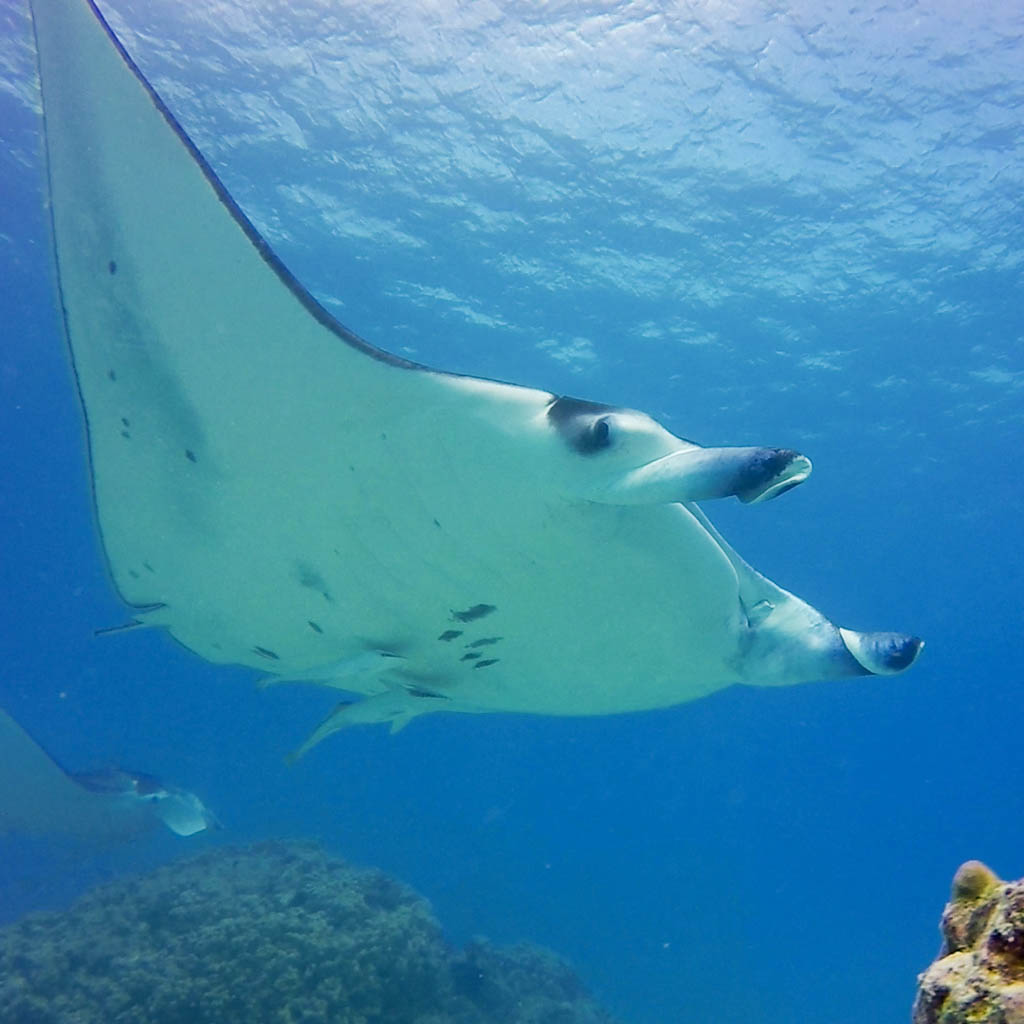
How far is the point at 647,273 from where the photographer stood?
17.0 metres

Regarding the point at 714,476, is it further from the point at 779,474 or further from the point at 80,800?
the point at 80,800

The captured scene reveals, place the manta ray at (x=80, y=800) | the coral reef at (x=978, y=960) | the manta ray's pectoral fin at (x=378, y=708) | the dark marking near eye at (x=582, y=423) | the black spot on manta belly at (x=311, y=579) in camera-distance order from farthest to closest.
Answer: the manta ray at (x=80, y=800)
the manta ray's pectoral fin at (x=378, y=708)
the black spot on manta belly at (x=311, y=579)
the dark marking near eye at (x=582, y=423)
the coral reef at (x=978, y=960)

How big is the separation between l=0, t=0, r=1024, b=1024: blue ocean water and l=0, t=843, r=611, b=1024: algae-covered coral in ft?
12.2

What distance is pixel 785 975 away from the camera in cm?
3659

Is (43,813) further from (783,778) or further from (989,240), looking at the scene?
(783,778)

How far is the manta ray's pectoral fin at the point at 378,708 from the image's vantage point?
3729 mm

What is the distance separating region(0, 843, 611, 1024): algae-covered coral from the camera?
238 inches

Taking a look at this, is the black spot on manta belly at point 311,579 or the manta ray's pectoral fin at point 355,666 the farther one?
the manta ray's pectoral fin at point 355,666

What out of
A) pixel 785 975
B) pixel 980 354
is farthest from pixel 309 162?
pixel 785 975

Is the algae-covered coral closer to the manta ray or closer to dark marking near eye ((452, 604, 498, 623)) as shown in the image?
the manta ray

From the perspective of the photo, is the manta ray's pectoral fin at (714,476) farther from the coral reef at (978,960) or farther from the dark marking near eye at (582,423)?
the coral reef at (978,960)

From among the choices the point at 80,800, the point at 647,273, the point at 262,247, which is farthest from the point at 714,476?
the point at 647,273

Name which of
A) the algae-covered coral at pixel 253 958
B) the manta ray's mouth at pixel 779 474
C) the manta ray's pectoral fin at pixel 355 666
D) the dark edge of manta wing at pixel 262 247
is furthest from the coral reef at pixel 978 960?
the algae-covered coral at pixel 253 958

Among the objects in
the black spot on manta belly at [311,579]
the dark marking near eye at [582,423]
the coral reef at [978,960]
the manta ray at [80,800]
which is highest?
the manta ray at [80,800]
